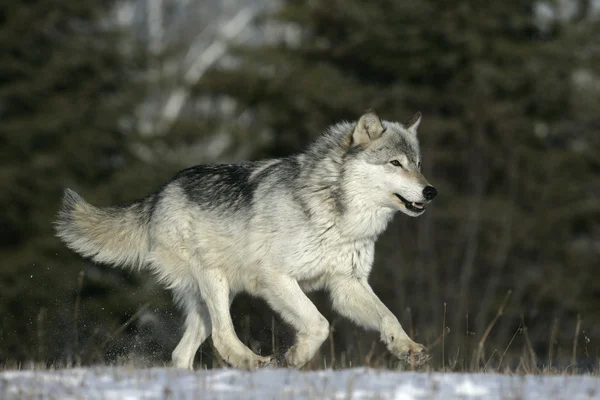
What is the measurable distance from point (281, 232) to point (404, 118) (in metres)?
16.4

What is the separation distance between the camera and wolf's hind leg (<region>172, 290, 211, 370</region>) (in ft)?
25.2

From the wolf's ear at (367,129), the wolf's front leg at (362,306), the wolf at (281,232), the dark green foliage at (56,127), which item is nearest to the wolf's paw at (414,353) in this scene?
the wolf at (281,232)

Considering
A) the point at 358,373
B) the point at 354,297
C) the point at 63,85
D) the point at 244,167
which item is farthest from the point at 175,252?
the point at 63,85

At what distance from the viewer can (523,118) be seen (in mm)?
24312

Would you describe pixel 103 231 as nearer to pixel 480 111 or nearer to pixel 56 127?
pixel 56 127

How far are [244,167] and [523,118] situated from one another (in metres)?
17.7

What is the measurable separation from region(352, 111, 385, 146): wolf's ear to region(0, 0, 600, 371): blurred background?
1288cm

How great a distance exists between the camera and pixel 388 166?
6.98 metres

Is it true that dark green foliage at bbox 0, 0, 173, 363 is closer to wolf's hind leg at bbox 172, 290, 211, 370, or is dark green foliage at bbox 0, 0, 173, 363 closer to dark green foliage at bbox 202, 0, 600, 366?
dark green foliage at bbox 202, 0, 600, 366

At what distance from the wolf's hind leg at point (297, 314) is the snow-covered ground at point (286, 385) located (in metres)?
1.16

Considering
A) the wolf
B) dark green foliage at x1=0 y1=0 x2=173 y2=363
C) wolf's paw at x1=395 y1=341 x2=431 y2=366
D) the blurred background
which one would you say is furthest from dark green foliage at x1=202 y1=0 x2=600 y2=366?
wolf's paw at x1=395 y1=341 x2=431 y2=366

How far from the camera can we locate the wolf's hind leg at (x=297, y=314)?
654cm

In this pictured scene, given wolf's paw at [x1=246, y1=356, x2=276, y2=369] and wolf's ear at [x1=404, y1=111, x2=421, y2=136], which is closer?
wolf's paw at [x1=246, y1=356, x2=276, y2=369]

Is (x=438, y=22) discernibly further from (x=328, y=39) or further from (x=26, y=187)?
(x=26, y=187)
